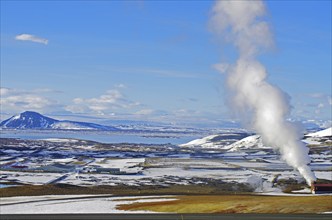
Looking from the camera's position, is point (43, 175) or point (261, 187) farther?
point (43, 175)

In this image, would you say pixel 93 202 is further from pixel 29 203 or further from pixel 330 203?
pixel 330 203

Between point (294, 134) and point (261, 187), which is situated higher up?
point (294, 134)

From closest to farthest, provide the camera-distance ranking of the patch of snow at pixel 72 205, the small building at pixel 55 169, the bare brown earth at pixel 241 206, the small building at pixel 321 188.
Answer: the bare brown earth at pixel 241 206 → the patch of snow at pixel 72 205 → the small building at pixel 321 188 → the small building at pixel 55 169

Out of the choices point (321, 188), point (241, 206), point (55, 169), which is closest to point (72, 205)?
point (241, 206)

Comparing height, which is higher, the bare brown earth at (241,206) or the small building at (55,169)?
the small building at (55,169)

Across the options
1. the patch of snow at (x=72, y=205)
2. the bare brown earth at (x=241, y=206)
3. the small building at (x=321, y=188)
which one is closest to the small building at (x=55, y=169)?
the patch of snow at (x=72, y=205)

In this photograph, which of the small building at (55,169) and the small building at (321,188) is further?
the small building at (55,169)

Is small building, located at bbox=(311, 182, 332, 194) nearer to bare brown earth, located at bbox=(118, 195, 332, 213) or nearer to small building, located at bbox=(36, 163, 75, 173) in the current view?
bare brown earth, located at bbox=(118, 195, 332, 213)

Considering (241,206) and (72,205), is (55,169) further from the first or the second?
(241,206)

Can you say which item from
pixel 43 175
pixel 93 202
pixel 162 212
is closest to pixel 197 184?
pixel 43 175

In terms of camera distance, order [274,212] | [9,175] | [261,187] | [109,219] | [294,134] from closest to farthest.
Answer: [109,219] < [274,212] < [294,134] < [261,187] < [9,175]

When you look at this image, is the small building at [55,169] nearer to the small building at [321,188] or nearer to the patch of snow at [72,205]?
the patch of snow at [72,205]
